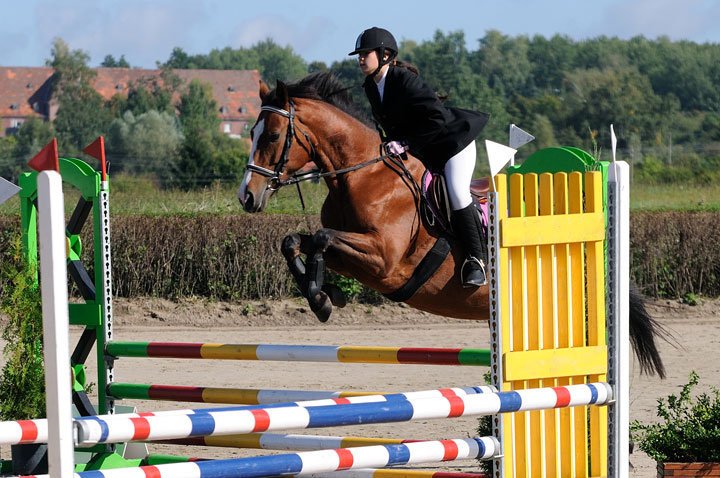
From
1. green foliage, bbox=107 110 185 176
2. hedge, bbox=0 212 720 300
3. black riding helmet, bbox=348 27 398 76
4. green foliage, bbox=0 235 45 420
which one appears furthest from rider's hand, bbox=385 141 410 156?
green foliage, bbox=107 110 185 176

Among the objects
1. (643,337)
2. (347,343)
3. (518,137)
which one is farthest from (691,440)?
(347,343)

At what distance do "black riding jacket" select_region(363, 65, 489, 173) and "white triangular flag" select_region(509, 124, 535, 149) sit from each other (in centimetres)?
40

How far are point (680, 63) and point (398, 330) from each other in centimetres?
4290

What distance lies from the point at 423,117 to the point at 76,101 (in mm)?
55332

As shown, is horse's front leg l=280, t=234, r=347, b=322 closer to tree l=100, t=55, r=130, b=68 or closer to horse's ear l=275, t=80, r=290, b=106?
A: horse's ear l=275, t=80, r=290, b=106

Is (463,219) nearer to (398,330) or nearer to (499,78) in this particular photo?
(398,330)

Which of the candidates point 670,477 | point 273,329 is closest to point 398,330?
point 273,329

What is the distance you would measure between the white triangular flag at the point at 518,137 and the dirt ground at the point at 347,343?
1536mm

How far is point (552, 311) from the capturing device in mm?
2945

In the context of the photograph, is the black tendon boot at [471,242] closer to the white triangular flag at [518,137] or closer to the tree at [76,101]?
the white triangular flag at [518,137]

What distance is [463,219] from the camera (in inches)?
163

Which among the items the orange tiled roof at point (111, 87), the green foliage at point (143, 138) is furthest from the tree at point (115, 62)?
the green foliage at point (143, 138)

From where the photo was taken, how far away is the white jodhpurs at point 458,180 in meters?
4.14

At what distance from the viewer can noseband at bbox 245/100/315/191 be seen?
4133 mm
